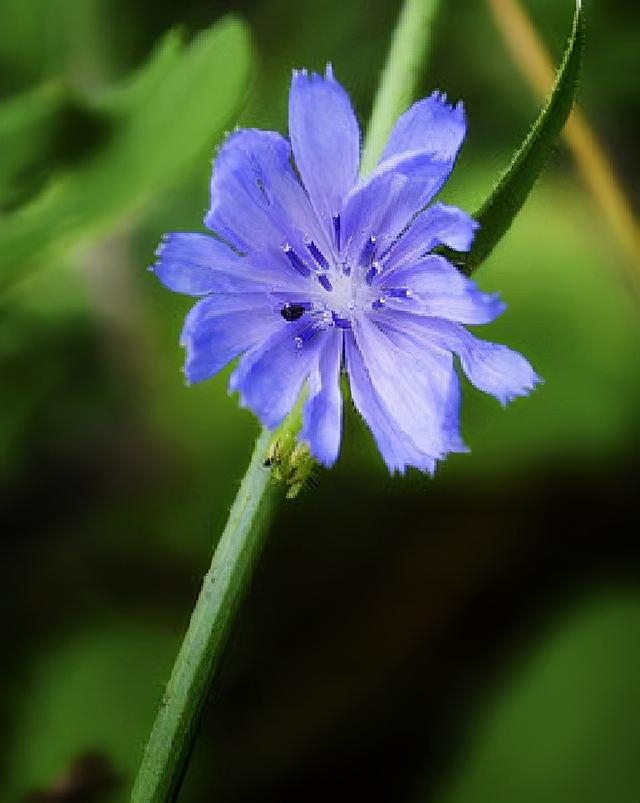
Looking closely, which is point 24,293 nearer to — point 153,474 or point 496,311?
point 153,474

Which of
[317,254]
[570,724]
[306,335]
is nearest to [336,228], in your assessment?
[317,254]

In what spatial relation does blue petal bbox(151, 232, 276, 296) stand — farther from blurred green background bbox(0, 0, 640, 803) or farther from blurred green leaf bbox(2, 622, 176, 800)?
blurred green leaf bbox(2, 622, 176, 800)

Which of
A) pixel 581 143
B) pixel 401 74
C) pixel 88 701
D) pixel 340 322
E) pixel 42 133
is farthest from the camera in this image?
pixel 581 143

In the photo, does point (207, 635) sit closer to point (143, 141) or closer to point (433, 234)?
point (433, 234)

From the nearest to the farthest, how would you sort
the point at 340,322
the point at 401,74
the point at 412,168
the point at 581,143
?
the point at 412,168
the point at 340,322
the point at 401,74
the point at 581,143

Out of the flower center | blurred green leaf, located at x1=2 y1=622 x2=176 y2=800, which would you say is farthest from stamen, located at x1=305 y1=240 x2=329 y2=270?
blurred green leaf, located at x1=2 y1=622 x2=176 y2=800

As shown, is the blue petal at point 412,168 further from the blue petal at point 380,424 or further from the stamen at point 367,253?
the blue petal at point 380,424
